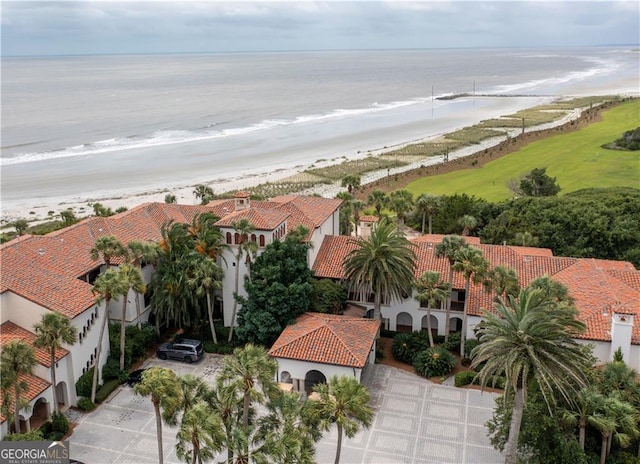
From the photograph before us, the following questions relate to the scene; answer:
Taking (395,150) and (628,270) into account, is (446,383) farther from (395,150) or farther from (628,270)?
(395,150)

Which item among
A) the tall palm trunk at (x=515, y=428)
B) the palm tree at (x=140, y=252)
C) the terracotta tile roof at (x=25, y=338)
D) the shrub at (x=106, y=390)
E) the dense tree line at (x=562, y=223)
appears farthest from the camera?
the dense tree line at (x=562, y=223)

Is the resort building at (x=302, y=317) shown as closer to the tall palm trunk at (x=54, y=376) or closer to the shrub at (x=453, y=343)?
the tall palm trunk at (x=54, y=376)

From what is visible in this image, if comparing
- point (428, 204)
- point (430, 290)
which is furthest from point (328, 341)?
point (428, 204)

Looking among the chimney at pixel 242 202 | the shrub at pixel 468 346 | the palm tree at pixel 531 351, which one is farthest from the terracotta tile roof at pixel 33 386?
the shrub at pixel 468 346

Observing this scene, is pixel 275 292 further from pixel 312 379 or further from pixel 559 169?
pixel 559 169

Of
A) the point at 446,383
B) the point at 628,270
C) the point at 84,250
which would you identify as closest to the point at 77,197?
the point at 84,250

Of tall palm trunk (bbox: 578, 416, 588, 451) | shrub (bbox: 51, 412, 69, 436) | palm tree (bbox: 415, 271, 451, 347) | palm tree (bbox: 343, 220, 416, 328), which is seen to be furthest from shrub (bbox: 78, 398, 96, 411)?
tall palm trunk (bbox: 578, 416, 588, 451)
